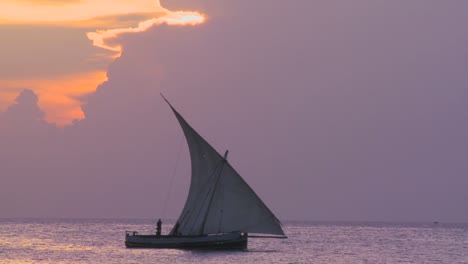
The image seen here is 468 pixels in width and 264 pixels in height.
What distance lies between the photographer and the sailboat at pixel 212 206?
74375 mm

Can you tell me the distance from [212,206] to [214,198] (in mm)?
614

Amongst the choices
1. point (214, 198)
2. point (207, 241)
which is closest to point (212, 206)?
point (214, 198)

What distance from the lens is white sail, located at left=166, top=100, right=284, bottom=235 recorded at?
243ft

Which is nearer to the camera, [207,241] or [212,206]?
[212,206]

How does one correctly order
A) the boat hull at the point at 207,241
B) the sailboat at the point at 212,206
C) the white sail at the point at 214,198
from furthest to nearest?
the boat hull at the point at 207,241 < the sailboat at the point at 212,206 < the white sail at the point at 214,198

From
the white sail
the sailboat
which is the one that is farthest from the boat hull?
the white sail

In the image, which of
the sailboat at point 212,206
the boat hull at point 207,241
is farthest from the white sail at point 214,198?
the boat hull at point 207,241

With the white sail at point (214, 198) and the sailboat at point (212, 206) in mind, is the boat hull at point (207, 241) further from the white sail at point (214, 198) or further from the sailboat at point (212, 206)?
the white sail at point (214, 198)

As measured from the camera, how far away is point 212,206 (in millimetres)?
75125

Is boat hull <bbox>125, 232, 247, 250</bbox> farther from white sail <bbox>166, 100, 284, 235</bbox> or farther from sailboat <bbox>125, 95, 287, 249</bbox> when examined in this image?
white sail <bbox>166, 100, 284, 235</bbox>

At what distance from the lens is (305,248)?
100 metres

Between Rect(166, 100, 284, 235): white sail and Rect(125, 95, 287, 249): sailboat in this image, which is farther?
Rect(125, 95, 287, 249): sailboat

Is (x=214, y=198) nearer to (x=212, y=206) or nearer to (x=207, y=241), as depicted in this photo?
(x=212, y=206)

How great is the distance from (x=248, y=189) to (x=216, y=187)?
2396mm
